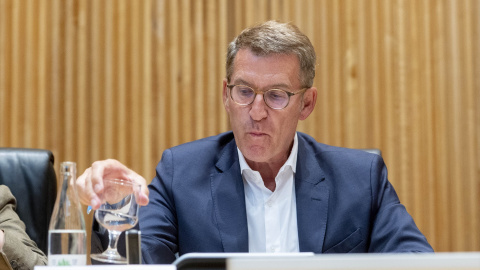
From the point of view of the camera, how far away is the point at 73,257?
1.10m

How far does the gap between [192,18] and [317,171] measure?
1340 millimetres

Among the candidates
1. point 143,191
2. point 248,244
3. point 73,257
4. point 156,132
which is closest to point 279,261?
point 73,257

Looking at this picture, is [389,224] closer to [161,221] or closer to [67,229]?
[161,221]

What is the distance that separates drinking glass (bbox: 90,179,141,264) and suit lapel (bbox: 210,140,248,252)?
2.21 ft

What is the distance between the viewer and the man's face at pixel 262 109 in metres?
1.97

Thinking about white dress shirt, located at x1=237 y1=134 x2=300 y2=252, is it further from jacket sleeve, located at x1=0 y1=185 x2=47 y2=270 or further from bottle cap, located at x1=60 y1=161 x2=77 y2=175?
bottle cap, located at x1=60 y1=161 x2=77 y2=175

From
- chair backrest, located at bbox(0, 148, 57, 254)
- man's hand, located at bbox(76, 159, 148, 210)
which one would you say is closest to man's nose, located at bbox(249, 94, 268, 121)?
man's hand, located at bbox(76, 159, 148, 210)

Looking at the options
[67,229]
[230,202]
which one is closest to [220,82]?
[230,202]

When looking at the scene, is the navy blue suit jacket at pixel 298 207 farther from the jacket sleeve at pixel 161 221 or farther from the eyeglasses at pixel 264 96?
the eyeglasses at pixel 264 96

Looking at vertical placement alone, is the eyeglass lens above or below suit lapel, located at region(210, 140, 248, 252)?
above

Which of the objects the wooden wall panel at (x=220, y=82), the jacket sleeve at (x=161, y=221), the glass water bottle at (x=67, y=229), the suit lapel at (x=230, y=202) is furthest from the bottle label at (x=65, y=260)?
the wooden wall panel at (x=220, y=82)

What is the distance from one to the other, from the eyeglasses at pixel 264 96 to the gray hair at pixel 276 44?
93mm

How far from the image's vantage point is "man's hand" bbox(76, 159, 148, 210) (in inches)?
49.7

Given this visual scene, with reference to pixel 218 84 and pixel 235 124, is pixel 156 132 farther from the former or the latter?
pixel 235 124
